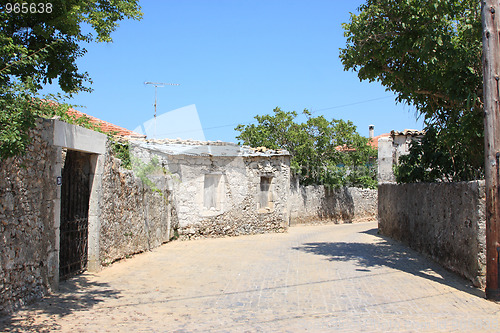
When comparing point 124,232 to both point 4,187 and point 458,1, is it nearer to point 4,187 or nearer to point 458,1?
point 4,187

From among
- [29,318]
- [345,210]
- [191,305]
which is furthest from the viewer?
[345,210]

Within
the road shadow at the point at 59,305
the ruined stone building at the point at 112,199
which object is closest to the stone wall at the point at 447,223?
the ruined stone building at the point at 112,199

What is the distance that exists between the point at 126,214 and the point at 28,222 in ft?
14.9

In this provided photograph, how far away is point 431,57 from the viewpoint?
926cm

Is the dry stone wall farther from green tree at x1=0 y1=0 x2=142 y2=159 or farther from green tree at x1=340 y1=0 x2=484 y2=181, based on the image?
green tree at x1=0 y1=0 x2=142 y2=159

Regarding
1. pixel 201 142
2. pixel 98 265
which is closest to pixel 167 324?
pixel 98 265

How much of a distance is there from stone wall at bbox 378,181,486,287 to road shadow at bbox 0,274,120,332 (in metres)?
6.30

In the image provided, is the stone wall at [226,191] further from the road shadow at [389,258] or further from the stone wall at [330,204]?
the stone wall at [330,204]

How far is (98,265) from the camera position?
903 cm

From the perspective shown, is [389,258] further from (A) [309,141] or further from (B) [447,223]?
(A) [309,141]

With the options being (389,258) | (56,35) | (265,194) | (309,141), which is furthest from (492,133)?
(309,141)

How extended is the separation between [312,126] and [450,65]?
55.5 feet

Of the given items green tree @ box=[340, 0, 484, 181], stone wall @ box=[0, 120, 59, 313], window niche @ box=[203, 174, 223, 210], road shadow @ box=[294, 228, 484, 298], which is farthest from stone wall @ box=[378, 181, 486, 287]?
stone wall @ box=[0, 120, 59, 313]

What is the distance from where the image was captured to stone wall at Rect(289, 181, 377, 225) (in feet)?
82.0
